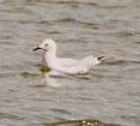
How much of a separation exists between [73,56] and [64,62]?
1046 mm

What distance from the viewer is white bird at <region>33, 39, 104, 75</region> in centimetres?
1620

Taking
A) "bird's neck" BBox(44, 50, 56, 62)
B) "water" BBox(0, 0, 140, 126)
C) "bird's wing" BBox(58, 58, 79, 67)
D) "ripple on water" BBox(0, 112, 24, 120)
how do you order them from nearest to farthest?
"ripple on water" BBox(0, 112, 24, 120), "water" BBox(0, 0, 140, 126), "bird's wing" BBox(58, 58, 79, 67), "bird's neck" BBox(44, 50, 56, 62)

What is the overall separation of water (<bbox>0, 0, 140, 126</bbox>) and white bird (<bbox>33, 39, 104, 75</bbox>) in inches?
7.2

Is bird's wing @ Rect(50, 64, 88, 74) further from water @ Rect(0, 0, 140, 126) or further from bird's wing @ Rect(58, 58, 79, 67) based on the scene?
water @ Rect(0, 0, 140, 126)

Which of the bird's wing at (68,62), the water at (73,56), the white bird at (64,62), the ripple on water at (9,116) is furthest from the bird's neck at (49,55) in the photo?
the ripple on water at (9,116)

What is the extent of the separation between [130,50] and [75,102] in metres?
4.02

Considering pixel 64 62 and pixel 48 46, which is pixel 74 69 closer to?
pixel 64 62

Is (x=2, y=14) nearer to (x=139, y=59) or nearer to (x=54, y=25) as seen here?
(x=54, y=25)

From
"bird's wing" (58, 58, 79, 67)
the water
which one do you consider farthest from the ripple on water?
"bird's wing" (58, 58, 79, 67)

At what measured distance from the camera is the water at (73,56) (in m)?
13.6

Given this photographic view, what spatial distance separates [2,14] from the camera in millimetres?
20375

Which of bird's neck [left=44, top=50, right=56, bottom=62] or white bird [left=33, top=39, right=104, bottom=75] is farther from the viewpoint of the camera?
bird's neck [left=44, top=50, right=56, bottom=62]

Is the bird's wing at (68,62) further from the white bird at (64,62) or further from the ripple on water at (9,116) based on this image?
the ripple on water at (9,116)

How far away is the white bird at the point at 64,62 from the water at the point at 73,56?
0.60 feet
